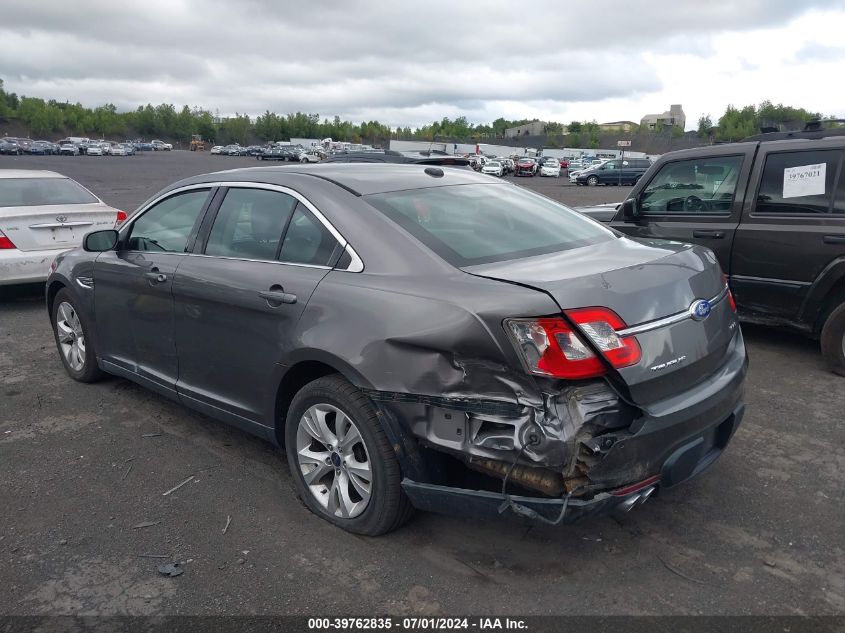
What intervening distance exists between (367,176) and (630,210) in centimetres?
338

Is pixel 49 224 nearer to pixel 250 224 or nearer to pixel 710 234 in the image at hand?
pixel 250 224

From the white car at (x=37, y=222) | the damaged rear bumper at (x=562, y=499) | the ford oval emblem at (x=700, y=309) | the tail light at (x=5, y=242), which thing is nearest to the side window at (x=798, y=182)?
the ford oval emblem at (x=700, y=309)

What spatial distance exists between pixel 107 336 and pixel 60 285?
0.97 metres

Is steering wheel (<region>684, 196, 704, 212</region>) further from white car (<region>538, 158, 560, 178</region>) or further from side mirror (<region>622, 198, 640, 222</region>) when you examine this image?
white car (<region>538, 158, 560, 178</region>)

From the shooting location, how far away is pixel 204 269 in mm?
3986

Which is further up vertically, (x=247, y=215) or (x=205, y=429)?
(x=247, y=215)

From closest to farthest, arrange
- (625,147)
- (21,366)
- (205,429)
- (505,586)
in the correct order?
1. (505,586)
2. (205,429)
3. (21,366)
4. (625,147)

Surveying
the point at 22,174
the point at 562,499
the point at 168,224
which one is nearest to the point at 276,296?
the point at 168,224

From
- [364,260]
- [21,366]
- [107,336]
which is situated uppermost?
[364,260]

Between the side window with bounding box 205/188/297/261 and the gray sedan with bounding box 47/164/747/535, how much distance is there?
0.5 inches

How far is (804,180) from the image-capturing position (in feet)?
18.4

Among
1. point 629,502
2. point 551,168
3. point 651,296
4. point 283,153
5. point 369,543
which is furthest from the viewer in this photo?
point 283,153

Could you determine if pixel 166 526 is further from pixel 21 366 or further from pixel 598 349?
pixel 21 366

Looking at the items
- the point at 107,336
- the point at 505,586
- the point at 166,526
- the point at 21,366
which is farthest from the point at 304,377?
the point at 21,366
